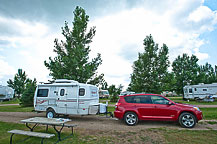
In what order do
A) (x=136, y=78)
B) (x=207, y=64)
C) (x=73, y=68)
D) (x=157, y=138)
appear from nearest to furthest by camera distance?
(x=157, y=138)
(x=73, y=68)
(x=136, y=78)
(x=207, y=64)

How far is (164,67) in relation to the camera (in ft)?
56.4

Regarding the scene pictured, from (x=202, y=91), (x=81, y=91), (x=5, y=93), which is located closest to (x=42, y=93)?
(x=81, y=91)

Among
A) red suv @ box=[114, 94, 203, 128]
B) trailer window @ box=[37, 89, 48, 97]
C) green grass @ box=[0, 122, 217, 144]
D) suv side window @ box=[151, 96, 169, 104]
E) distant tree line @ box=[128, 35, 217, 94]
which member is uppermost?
distant tree line @ box=[128, 35, 217, 94]

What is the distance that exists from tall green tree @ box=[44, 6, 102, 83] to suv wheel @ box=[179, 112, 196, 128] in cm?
1097

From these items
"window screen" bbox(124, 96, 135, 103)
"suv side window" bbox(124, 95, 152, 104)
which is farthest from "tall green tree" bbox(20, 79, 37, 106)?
"suv side window" bbox(124, 95, 152, 104)

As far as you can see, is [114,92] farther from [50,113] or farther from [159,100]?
[159,100]

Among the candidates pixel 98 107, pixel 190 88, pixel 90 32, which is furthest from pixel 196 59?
pixel 98 107

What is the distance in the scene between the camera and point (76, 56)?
16.5m

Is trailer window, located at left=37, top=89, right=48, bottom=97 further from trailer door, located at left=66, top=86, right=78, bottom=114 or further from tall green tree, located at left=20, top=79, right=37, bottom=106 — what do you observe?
tall green tree, located at left=20, top=79, right=37, bottom=106

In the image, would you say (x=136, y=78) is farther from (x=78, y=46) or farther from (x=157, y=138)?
(x=157, y=138)

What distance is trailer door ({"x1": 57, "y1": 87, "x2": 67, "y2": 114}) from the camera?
964 centimetres

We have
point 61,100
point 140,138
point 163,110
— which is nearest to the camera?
point 140,138

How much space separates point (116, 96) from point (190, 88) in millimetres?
13510

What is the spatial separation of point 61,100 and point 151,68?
39.9ft
